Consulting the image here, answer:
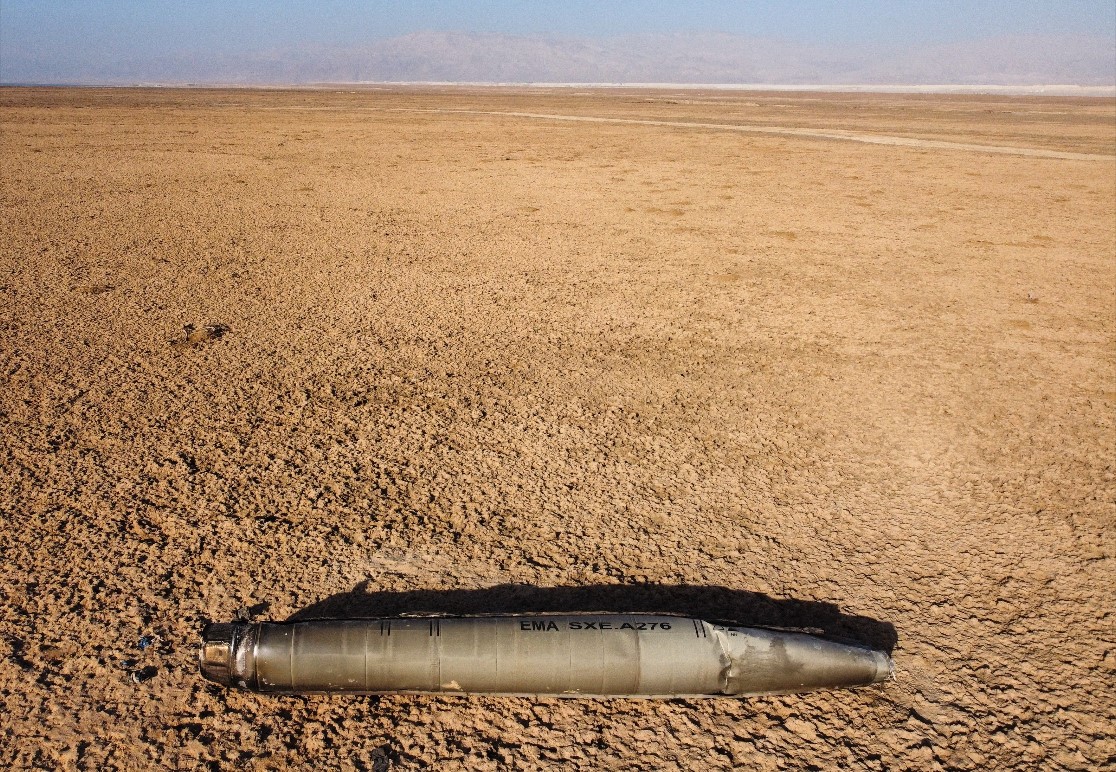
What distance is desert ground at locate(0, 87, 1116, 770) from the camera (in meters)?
1.92

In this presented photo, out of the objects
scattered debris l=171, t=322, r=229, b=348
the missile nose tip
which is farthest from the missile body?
scattered debris l=171, t=322, r=229, b=348

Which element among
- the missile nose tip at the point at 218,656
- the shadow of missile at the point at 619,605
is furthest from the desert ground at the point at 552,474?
the missile nose tip at the point at 218,656

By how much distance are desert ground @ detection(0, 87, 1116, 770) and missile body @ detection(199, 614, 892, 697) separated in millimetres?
101

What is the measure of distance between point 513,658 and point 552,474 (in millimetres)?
1167

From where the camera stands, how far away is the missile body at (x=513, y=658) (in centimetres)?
185

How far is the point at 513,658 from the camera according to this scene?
6.18 ft

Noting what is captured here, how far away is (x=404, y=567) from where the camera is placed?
8.00 feet

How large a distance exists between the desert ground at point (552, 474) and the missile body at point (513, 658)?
10cm

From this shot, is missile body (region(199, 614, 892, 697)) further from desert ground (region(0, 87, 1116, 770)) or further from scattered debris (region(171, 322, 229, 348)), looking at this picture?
scattered debris (region(171, 322, 229, 348))

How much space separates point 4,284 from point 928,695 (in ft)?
19.9

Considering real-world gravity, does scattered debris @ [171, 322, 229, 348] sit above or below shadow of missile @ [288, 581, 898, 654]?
above

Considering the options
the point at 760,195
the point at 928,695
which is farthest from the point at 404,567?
the point at 760,195

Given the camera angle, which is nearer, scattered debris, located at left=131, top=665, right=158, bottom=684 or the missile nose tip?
the missile nose tip

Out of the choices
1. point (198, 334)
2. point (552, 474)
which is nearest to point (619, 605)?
point (552, 474)
